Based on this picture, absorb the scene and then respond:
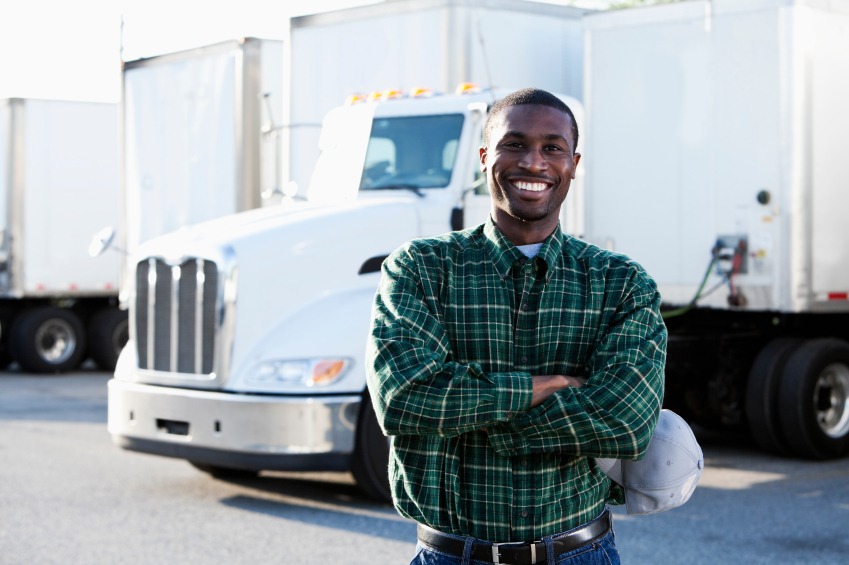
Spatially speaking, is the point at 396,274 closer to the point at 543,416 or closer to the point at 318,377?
the point at 543,416

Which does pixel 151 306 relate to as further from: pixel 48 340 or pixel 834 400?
pixel 48 340

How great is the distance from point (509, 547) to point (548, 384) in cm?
35

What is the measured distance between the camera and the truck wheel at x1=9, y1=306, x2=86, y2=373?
19.2m

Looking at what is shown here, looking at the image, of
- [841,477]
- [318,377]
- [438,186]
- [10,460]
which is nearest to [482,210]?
[438,186]

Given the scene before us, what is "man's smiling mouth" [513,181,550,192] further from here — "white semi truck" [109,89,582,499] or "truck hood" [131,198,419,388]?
"truck hood" [131,198,419,388]

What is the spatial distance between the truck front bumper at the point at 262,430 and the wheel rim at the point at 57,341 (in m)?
11.9

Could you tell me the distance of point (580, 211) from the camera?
31.7 ft

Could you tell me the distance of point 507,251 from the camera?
290 centimetres

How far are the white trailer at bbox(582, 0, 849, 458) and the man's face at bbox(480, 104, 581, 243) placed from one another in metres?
7.50

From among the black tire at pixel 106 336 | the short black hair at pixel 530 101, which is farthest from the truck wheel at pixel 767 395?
the black tire at pixel 106 336

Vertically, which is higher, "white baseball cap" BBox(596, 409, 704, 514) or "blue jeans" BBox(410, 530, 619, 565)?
"white baseball cap" BBox(596, 409, 704, 514)

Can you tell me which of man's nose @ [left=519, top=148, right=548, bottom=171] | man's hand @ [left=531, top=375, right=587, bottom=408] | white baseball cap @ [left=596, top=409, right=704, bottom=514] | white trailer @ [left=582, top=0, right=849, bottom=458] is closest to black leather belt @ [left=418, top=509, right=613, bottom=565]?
white baseball cap @ [left=596, top=409, right=704, bottom=514]

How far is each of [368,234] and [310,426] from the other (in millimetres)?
1396

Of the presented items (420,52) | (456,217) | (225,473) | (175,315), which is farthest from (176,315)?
→ (420,52)
